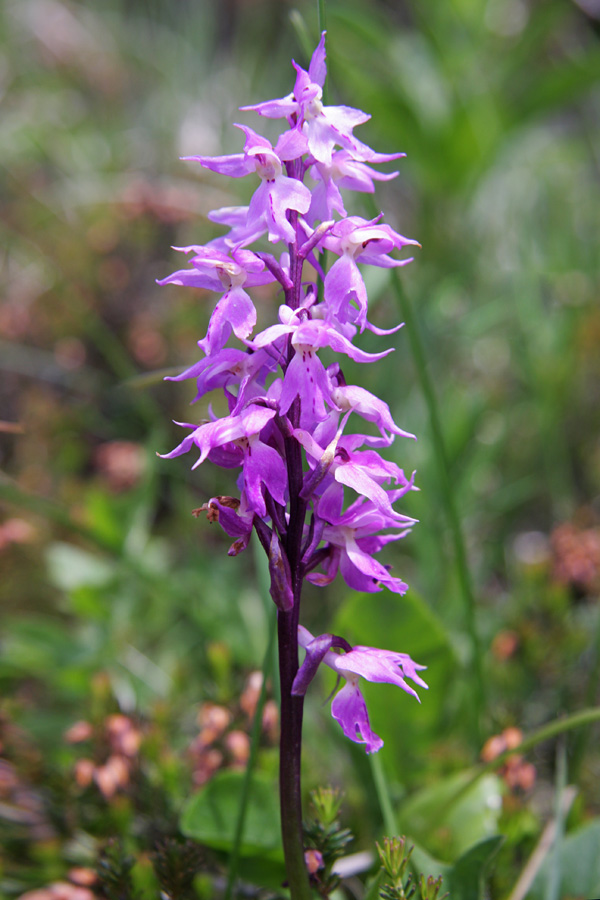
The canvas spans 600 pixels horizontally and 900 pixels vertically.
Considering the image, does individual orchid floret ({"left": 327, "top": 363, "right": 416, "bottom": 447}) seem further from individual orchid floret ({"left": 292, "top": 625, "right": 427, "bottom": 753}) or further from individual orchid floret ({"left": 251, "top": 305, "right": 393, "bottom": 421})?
individual orchid floret ({"left": 292, "top": 625, "right": 427, "bottom": 753})

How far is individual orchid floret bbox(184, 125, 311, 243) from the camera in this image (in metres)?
0.71

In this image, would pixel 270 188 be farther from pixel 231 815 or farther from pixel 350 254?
pixel 231 815

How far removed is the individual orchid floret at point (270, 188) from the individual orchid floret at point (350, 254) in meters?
0.05

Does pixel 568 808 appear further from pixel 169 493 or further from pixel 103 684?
pixel 169 493

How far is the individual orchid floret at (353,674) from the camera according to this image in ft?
2.32

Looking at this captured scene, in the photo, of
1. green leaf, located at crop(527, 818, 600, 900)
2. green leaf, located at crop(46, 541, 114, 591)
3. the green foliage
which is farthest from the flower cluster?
green leaf, located at crop(46, 541, 114, 591)

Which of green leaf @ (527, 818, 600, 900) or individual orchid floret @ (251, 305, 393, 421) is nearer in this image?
individual orchid floret @ (251, 305, 393, 421)

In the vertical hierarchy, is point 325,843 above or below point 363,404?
below

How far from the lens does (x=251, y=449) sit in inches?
26.9

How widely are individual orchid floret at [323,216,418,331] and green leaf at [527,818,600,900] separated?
83 centimetres

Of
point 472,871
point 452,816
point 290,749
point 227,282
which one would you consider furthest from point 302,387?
point 452,816

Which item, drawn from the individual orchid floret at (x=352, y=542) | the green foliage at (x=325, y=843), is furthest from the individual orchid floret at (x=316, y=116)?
the green foliage at (x=325, y=843)

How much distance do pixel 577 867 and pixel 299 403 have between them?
82 centimetres

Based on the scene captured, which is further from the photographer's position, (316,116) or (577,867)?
(577,867)
